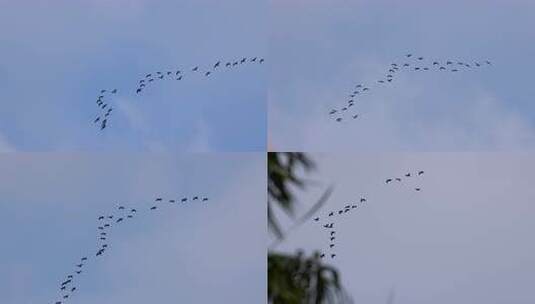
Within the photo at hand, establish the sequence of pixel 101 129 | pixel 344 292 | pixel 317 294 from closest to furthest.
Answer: pixel 317 294 → pixel 344 292 → pixel 101 129

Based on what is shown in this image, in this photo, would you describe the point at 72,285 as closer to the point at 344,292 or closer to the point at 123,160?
the point at 123,160

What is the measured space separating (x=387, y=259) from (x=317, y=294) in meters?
0.44

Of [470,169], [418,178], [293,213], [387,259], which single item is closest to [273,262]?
[293,213]

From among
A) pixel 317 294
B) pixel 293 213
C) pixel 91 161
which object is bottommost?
pixel 317 294

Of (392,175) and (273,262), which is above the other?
(392,175)

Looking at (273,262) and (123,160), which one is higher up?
(123,160)

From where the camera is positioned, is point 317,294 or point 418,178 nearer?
point 317,294

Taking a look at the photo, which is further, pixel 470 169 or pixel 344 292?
pixel 470 169

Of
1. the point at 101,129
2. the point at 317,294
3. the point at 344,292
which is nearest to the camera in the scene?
the point at 317,294

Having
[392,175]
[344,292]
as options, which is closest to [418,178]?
[392,175]

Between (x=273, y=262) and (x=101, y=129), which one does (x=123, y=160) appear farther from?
(x=273, y=262)

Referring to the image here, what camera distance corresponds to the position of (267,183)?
2.87m

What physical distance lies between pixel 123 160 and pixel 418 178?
43.3 inches

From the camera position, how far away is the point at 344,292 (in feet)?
8.89
